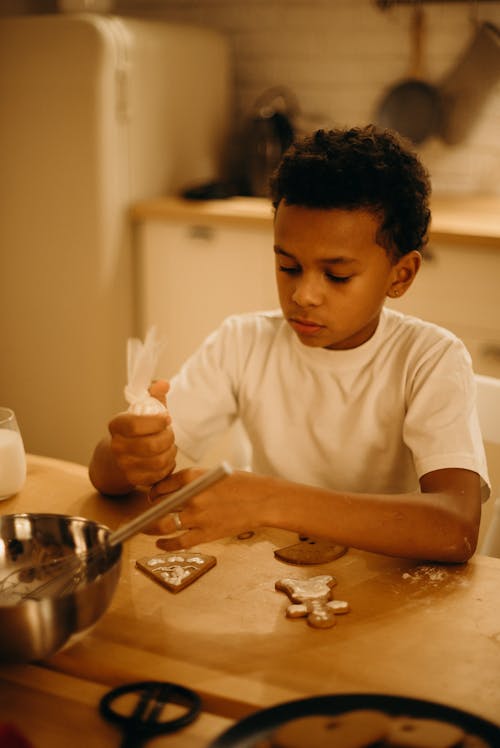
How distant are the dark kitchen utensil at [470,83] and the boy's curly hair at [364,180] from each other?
1601 millimetres

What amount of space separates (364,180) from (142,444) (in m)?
0.51

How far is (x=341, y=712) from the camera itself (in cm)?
72

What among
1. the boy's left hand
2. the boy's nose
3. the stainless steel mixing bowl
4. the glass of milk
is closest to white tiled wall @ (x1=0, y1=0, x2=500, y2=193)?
the boy's nose

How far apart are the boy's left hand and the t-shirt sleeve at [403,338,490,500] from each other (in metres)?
0.34

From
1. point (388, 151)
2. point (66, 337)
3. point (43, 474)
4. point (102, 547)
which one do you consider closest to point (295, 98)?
point (66, 337)

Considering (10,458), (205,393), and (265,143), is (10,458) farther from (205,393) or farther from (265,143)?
(265,143)

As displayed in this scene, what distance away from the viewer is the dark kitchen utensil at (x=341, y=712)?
69 centimetres

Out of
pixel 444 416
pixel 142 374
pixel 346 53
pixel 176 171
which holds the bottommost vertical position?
pixel 444 416

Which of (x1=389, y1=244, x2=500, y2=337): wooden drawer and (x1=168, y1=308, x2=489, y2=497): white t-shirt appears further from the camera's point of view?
(x1=389, y1=244, x2=500, y2=337): wooden drawer

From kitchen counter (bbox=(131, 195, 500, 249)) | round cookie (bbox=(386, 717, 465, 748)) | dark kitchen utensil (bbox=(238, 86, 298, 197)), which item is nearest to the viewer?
round cookie (bbox=(386, 717, 465, 748))

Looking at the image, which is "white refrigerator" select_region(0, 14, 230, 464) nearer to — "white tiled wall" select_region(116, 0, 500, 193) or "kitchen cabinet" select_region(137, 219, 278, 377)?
"kitchen cabinet" select_region(137, 219, 278, 377)

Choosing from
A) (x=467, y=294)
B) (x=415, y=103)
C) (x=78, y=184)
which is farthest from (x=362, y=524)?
(x=415, y=103)

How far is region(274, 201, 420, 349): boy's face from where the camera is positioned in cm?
125

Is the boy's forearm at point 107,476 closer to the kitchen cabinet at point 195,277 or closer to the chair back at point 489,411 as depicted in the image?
the chair back at point 489,411
